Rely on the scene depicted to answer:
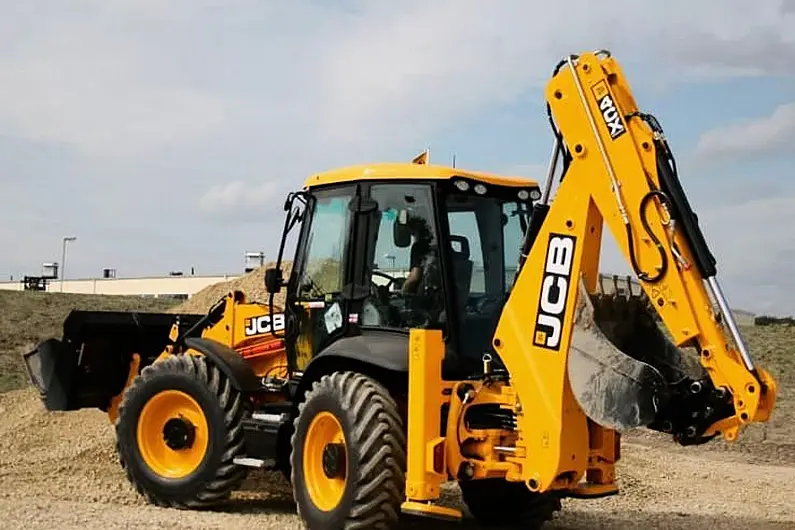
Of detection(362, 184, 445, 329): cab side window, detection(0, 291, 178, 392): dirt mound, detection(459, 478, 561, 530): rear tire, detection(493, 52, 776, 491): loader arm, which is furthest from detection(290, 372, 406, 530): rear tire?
detection(0, 291, 178, 392): dirt mound

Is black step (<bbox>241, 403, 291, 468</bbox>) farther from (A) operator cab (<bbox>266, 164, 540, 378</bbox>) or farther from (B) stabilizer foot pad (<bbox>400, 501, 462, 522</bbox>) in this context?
(B) stabilizer foot pad (<bbox>400, 501, 462, 522</bbox>)

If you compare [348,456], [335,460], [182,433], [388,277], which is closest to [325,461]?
[335,460]

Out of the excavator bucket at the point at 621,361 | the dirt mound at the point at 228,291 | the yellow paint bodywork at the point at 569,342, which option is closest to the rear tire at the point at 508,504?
the yellow paint bodywork at the point at 569,342

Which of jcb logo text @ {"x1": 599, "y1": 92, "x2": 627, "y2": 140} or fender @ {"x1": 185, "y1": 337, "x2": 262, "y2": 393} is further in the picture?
fender @ {"x1": 185, "y1": 337, "x2": 262, "y2": 393}

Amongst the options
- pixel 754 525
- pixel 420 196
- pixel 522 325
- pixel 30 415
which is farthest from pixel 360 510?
pixel 30 415

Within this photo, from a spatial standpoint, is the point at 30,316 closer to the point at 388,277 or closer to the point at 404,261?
the point at 388,277

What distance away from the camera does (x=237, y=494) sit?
9953 mm

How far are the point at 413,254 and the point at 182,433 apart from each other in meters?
2.77

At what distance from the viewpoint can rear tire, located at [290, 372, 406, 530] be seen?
737cm

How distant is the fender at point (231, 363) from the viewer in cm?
916

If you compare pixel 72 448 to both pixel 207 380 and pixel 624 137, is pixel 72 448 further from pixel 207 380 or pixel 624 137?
pixel 624 137

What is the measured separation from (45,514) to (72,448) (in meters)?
3.52

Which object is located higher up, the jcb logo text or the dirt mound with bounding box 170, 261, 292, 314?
the jcb logo text

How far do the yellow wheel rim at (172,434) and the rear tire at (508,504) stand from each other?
2.30 m
